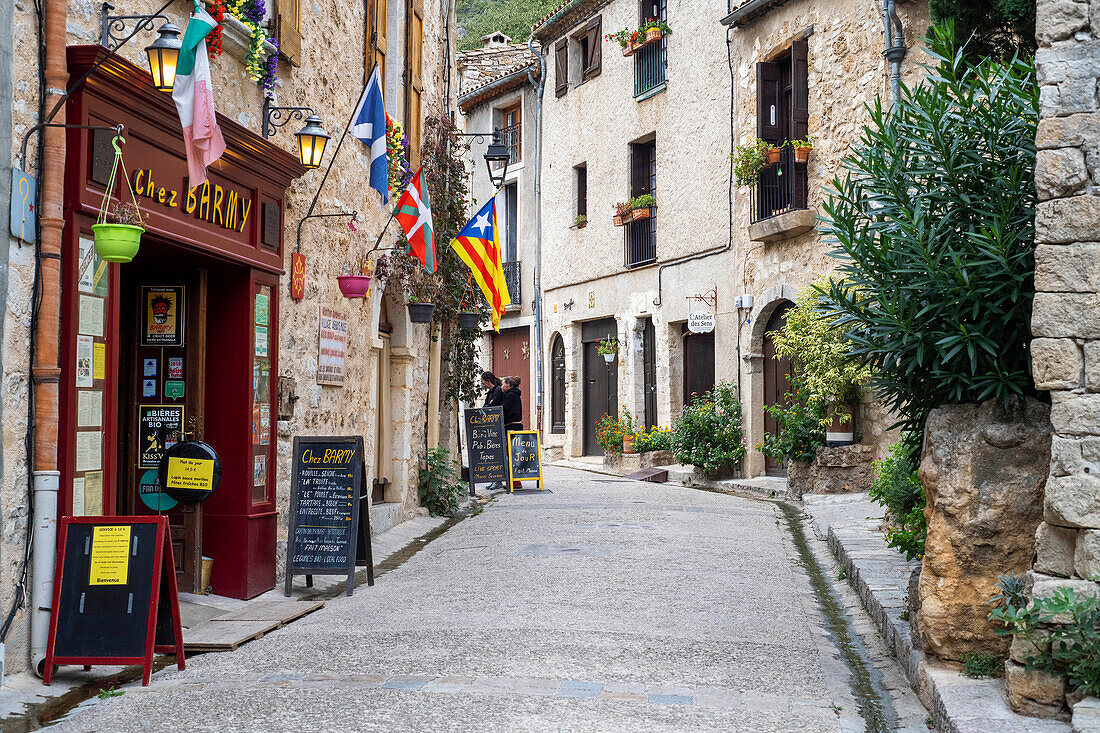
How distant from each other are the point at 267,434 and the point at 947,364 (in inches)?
183

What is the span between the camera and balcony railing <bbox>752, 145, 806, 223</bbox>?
49.0 feet

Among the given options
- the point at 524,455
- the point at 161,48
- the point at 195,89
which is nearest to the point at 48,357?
the point at 195,89

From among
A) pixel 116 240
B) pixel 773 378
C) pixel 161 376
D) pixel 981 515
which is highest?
pixel 116 240

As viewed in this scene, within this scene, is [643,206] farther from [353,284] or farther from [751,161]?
[353,284]

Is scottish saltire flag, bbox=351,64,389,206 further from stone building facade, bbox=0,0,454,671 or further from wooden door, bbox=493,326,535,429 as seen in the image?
wooden door, bbox=493,326,535,429

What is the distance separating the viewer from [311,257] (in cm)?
855

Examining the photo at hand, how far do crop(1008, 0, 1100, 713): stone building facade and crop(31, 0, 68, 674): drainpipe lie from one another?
4.14m

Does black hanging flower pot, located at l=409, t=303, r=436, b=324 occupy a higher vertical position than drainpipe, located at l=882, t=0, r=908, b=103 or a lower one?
lower

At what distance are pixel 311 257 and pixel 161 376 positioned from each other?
5.65 ft

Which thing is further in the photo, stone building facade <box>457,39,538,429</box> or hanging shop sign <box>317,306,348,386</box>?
stone building facade <box>457,39,538,429</box>

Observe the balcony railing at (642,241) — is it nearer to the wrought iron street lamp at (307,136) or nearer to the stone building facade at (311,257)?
the stone building facade at (311,257)

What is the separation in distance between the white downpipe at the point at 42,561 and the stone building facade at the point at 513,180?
62.6 feet

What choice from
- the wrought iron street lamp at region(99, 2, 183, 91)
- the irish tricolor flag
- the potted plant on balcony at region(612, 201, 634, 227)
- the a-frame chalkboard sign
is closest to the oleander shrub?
the potted plant on balcony at region(612, 201, 634, 227)

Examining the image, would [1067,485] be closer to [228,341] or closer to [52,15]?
[52,15]
